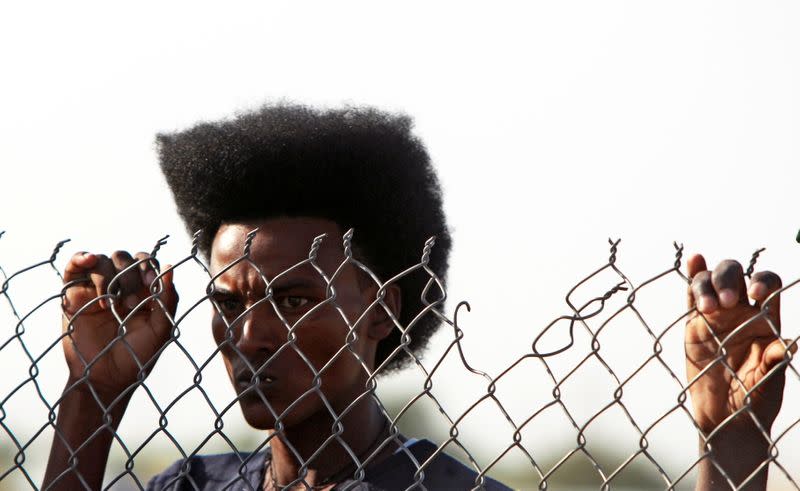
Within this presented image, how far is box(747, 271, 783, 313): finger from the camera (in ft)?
7.92

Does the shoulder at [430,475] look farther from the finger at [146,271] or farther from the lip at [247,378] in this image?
the finger at [146,271]

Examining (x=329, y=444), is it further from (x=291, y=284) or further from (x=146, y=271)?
(x=146, y=271)

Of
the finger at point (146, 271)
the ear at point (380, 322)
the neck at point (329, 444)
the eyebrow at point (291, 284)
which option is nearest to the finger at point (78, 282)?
the finger at point (146, 271)

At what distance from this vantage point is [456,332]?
2455mm

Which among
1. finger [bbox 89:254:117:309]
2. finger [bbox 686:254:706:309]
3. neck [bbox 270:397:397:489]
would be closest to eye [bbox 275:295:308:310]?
neck [bbox 270:397:397:489]

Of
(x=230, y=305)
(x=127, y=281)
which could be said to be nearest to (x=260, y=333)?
(x=230, y=305)

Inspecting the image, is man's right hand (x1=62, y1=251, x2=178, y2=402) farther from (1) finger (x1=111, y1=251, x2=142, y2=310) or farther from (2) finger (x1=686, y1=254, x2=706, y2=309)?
(2) finger (x1=686, y1=254, x2=706, y2=309)

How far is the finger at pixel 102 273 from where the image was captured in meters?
3.19

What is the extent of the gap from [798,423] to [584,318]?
19.4 inches

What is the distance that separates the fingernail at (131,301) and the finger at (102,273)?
7cm

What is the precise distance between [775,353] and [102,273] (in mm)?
1832

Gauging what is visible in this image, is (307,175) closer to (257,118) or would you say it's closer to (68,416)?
(257,118)

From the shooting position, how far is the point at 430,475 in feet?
10.9

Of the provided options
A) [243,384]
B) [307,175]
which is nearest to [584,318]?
[243,384]
